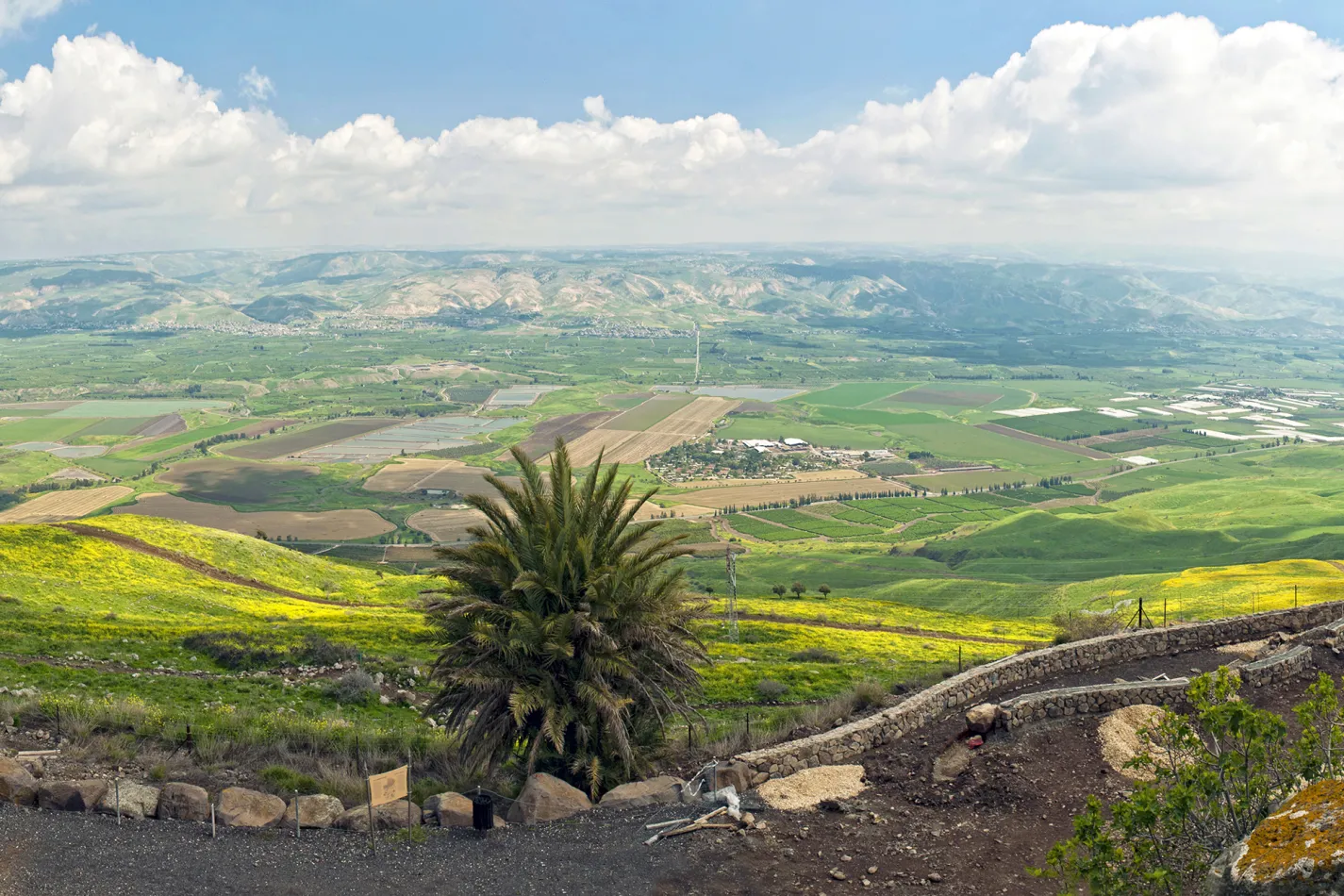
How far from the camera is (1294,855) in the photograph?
26.9 ft

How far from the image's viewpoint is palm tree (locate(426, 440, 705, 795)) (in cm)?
1725

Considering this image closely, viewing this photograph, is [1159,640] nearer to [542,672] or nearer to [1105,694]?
[1105,694]

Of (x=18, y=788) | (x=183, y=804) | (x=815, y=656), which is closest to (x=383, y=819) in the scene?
(x=183, y=804)

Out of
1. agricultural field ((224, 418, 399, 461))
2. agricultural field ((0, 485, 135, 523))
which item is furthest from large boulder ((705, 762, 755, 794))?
agricultural field ((224, 418, 399, 461))

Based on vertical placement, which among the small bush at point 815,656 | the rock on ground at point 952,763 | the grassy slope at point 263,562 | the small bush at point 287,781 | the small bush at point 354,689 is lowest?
the grassy slope at point 263,562

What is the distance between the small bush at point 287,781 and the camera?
17125 mm

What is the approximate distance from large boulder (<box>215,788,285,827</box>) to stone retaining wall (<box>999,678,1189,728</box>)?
12875 mm

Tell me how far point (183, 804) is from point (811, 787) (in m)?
9.88

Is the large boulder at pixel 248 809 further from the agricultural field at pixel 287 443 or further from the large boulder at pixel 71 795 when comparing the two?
the agricultural field at pixel 287 443

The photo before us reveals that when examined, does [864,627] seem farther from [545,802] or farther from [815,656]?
[545,802]

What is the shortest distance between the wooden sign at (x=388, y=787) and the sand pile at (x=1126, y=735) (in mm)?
12065

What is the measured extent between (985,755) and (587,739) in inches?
281

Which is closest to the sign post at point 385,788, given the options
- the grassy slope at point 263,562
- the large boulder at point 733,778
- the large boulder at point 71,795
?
the large boulder at point 71,795

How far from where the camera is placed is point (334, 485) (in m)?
148
